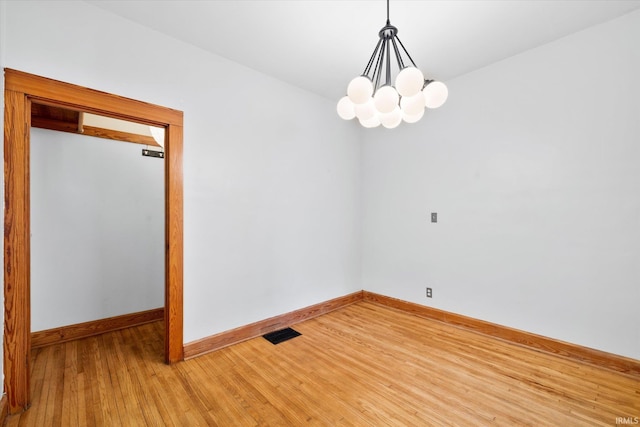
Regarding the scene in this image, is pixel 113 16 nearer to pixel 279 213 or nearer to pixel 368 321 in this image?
pixel 279 213

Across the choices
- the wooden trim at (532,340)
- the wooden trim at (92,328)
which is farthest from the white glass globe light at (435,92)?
the wooden trim at (92,328)

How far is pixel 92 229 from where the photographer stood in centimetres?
292

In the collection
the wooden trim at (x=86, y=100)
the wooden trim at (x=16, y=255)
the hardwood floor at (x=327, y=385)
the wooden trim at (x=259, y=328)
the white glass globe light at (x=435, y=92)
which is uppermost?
the wooden trim at (x=86, y=100)

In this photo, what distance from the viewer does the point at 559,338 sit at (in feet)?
8.02

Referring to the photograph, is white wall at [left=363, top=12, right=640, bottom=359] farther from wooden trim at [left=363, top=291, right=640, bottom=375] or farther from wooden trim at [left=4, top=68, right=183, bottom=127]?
wooden trim at [left=4, top=68, right=183, bottom=127]

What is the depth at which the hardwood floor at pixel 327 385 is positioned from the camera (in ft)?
5.57

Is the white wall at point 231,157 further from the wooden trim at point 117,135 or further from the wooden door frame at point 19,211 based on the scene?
the wooden trim at point 117,135

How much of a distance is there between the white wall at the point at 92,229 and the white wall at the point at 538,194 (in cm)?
324

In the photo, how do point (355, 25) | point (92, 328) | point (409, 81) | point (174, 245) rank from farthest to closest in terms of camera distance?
point (92, 328) → point (174, 245) → point (355, 25) → point (409, 81)

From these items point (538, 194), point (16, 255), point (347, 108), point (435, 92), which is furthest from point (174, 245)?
point (538, 194)

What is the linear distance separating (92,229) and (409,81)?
3.43 metres

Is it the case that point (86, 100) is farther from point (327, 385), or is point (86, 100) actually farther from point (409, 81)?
point (327, 385)

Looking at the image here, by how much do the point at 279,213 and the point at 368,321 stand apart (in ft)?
5.53

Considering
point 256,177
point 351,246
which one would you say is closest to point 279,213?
point 256,177
